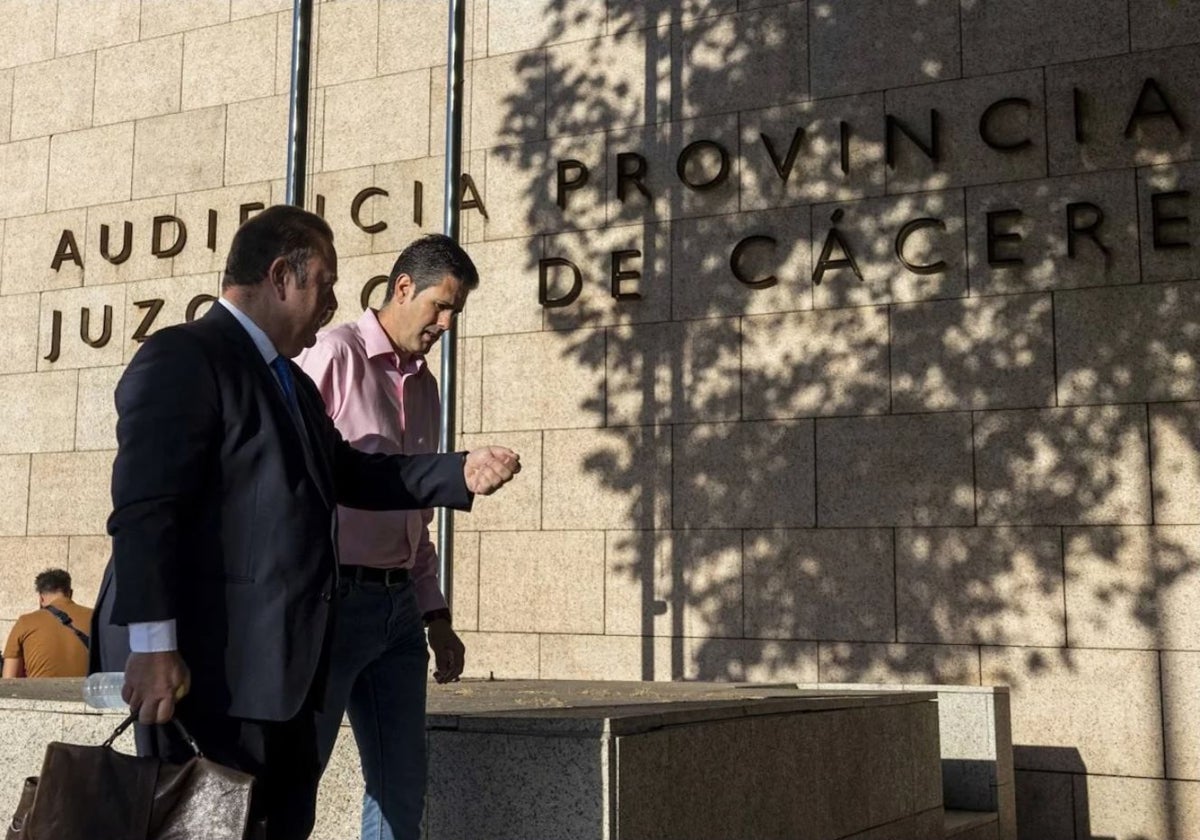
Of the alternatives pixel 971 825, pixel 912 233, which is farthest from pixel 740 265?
pixel 971 825

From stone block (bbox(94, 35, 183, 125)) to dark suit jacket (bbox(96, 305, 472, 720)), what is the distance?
1010 cm

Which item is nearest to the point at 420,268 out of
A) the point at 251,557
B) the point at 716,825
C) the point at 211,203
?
the point at 251,557

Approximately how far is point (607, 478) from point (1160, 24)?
460 cm

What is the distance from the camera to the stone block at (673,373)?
1032cm

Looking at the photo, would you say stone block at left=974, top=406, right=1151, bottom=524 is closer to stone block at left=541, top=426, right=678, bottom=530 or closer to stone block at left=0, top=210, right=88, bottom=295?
stone block at left=541, top=426, right=678, bottom=530

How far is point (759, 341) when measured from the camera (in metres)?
10.2

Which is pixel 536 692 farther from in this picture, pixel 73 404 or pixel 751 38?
pixel 73 404

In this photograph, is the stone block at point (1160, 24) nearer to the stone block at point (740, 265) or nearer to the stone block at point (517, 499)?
the stone block at point (740, 265)

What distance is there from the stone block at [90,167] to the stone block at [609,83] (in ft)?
13.2

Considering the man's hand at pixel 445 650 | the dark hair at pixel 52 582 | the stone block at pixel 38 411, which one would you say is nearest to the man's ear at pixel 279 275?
the man's hand at pixel 445 650

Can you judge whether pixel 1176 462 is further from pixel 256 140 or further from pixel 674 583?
pixel 256 140

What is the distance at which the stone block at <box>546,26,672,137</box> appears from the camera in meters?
10.9

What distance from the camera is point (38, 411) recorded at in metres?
12.8

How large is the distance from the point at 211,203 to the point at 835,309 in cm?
544
